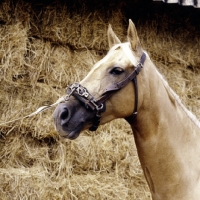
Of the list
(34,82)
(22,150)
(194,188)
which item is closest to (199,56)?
(34,82)

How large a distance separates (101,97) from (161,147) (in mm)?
509

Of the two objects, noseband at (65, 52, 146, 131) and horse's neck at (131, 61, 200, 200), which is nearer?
noseband at (65, 52, 146, 131)

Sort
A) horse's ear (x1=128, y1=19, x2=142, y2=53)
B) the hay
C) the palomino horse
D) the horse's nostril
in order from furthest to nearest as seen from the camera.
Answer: the hay < horse's ear (x1=128, y1=19, x2=142, y2=53) < the palomino horse < the horse's nostril

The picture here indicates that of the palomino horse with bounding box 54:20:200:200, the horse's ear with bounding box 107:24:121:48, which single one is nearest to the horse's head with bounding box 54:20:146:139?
the palomino horse with bounding box 54:20:200:200

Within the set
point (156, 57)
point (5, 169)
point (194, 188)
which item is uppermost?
point (156, 57)

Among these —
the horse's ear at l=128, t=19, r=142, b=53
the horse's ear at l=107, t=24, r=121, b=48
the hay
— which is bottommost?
the hay

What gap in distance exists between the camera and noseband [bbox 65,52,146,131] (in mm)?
2750

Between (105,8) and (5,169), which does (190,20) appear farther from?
(5,169)

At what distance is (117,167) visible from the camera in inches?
180

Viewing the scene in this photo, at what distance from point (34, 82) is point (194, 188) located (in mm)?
2130

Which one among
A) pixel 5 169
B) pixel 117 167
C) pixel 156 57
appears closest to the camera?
pixel 5 169

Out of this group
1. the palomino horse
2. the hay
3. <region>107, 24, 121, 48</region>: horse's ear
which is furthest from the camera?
the hay

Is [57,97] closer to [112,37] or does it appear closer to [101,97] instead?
[112,37]

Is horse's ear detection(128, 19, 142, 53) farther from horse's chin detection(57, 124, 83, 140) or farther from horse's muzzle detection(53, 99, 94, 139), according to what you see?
horse's chin detection(57, 124, 83, 140)
